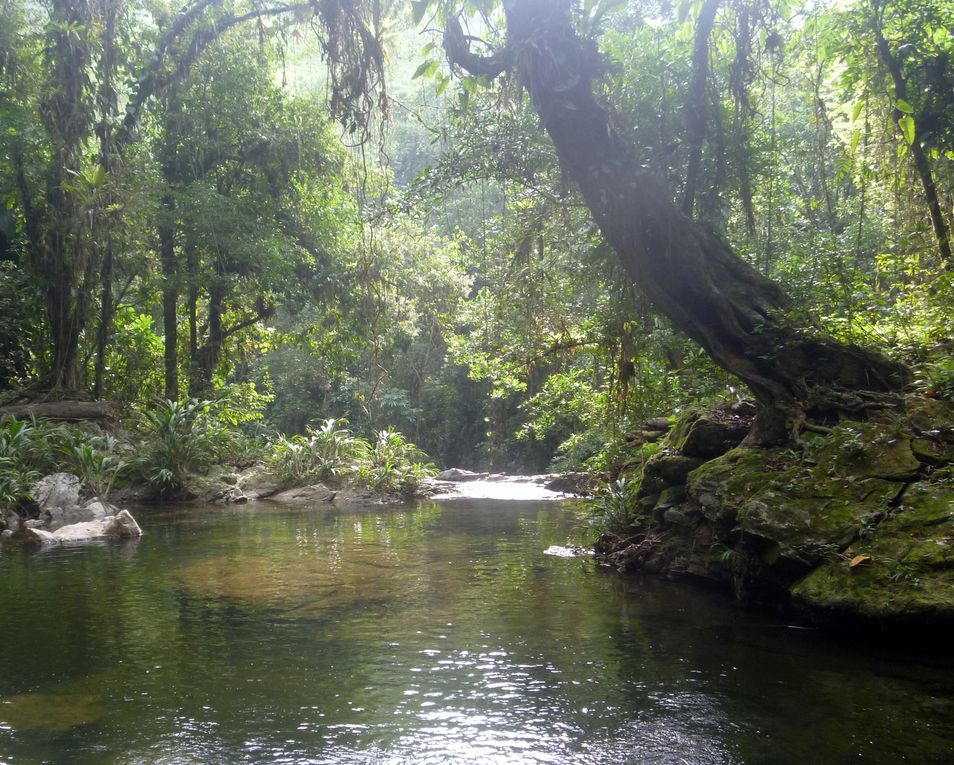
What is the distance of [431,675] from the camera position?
4.81 metres

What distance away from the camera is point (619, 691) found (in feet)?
14.8

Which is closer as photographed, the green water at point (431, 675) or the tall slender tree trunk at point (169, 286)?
the green water at point (431, 675)

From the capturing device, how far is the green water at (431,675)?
3754 millimetres

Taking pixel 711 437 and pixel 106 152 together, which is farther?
pixel 106 152

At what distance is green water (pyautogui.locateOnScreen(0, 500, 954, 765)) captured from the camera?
148 inches

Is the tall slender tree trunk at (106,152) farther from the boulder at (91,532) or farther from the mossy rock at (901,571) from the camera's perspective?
the mossy rock at (901,571)

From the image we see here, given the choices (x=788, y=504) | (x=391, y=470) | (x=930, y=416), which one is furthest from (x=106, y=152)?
(x=930, y=416)

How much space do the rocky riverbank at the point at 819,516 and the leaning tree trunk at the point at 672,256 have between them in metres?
0.59

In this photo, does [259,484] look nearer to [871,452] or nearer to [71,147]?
[71,147]

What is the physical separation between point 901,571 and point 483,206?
831 cm

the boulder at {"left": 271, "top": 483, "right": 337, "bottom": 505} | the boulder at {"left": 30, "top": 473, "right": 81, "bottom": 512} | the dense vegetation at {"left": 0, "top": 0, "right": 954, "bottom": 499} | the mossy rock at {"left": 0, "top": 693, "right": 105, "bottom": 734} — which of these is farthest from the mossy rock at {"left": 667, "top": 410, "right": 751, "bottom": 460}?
the boulder at {"left": 271, "top": 483, "right": 337, "bottom": 505}

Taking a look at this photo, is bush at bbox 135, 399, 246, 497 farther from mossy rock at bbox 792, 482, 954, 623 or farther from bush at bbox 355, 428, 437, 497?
mossy rock at bbox 792, 482, 954, 623

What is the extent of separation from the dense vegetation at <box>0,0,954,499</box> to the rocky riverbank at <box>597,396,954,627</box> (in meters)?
0.63

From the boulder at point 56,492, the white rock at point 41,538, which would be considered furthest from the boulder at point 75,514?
the white rock at point 41,538
